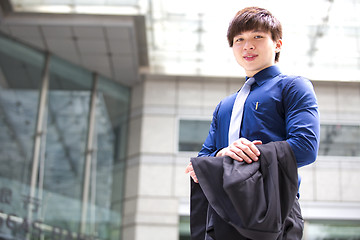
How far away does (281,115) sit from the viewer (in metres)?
1.92

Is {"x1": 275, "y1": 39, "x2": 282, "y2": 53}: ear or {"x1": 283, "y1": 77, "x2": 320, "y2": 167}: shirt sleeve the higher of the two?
{"x1": 275, "y1": 39, "x2": 282, "y2": 53}: ear

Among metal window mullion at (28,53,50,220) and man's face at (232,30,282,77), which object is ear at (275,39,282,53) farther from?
metal window mullion at (28,53,50,220)

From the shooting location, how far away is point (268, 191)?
5.40 ft

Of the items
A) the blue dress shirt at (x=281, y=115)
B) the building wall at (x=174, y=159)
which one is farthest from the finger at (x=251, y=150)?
the building wall at (x=174, y=159)

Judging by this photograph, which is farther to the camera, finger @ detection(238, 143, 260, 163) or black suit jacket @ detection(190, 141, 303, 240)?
finger @ detection(238, 143, 260, 163)

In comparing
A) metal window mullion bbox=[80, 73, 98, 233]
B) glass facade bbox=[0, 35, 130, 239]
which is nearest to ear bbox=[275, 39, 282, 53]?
glass facade bbox=[0, 35, 130, 239]

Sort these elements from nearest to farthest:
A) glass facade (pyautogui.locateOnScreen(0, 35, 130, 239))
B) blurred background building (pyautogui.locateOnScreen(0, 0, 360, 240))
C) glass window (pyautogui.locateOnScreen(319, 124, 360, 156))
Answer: glass facade (pyautogui.locateOnScreen(0, 35, 130, 239)), blurred background building (pyautogui.locateOnScreen(0, 0, 360, 240)), glass window (pyautogui.locateOnScreen(319, 124, 360, 156))

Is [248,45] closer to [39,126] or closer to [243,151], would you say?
[243,151]

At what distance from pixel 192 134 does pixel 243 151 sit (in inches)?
439

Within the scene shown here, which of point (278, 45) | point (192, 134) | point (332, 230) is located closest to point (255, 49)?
point (278, 45)

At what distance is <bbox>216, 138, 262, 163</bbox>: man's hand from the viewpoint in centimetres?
172

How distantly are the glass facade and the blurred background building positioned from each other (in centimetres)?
3

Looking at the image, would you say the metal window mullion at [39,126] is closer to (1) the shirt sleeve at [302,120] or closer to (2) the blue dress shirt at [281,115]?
(2) the blue dress shirt at [281,115]

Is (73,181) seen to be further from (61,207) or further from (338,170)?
(338,170)
